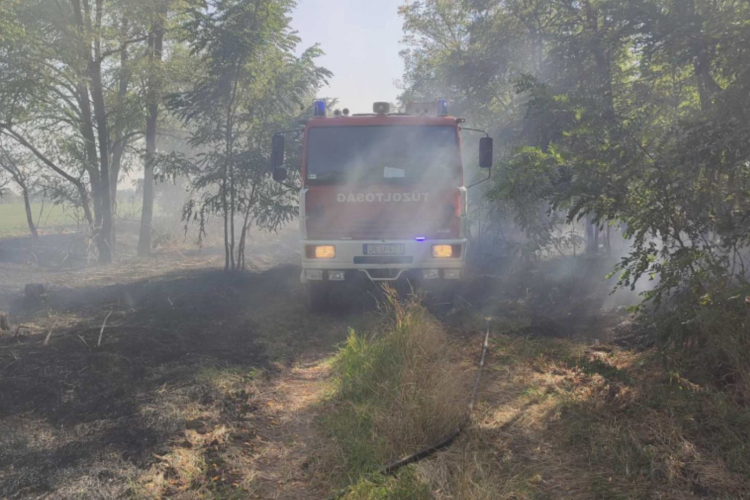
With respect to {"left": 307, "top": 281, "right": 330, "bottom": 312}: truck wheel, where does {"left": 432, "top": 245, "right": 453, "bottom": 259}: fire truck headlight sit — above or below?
above

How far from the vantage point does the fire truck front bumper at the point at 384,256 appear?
23.9 feet

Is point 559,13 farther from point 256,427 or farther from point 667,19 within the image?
point 256,427

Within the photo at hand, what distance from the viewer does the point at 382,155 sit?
7.55 meters

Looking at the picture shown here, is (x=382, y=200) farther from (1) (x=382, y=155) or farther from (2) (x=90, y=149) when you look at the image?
(2) (x=90, y=149)

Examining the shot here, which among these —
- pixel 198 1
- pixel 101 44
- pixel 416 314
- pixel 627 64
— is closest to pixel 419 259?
pixel 416 314

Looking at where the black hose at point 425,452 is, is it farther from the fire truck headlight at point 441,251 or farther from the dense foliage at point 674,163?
the fire truck headlight at point 441,251

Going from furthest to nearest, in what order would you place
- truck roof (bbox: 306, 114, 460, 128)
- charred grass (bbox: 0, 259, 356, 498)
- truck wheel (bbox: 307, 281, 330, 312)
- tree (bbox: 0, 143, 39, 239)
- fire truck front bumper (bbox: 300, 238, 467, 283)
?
tree (bbox: 0, 143, 39, 239) < truck wheel (bbox: 307, 281, 330, 312) < truck roof (bbox: 306, 114, 460, 128) < fire truck front bumper (bbox: 300, 238, 467, 283) < charred grass (bbox: 0, 259, 356, 498)

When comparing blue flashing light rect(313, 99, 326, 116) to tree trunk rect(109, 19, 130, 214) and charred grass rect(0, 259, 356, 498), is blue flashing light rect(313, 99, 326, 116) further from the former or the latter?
tree trunk rect(109, 19, 130, 214)

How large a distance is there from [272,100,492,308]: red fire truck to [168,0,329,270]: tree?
13.6 ft

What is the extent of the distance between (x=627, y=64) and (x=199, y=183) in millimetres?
11798

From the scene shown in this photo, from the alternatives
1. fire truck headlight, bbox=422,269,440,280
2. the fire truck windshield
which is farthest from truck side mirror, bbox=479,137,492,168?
fire truck headlight, bbox=422,269,440,280

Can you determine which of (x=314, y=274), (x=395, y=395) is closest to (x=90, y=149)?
(x=314, y=274)

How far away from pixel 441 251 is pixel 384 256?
0.83 metres

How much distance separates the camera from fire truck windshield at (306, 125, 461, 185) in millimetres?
7477
